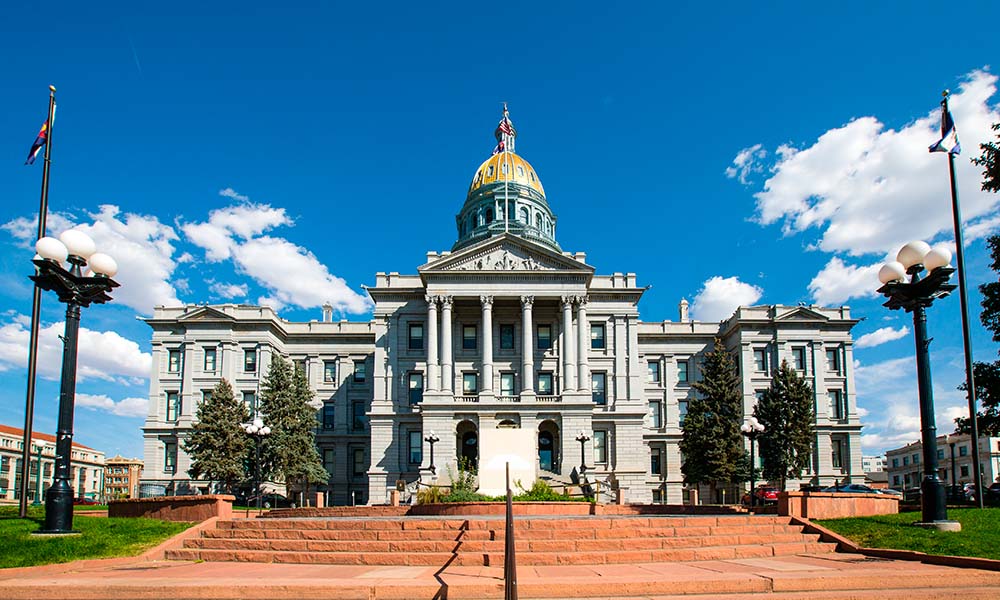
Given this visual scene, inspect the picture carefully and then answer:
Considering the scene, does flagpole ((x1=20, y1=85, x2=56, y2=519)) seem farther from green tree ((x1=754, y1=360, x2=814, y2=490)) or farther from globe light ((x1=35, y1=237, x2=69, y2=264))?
green tree ((x1=754, y1=360, x2=814, y2=490))

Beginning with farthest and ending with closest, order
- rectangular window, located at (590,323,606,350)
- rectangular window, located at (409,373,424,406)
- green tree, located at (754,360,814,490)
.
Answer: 1. rectangular window, located at (590,323,606,350)
2. rectangular window, located at (409,373,424,406)
3. green tree, located at (754,360,814,490)

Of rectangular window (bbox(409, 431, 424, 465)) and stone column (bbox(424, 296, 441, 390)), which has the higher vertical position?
stone column (bbox(424, 296, 441, 390))

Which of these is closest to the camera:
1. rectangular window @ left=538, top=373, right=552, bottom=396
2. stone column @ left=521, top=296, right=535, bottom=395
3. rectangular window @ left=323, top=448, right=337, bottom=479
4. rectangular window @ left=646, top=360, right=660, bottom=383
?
stone column @ left=521, top=296, right=535, bottom=395

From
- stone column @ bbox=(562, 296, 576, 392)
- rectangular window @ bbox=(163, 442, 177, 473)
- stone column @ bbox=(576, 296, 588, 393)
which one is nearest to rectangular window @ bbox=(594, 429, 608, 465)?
stone column @ bbox=(576, 296, 588, 393)

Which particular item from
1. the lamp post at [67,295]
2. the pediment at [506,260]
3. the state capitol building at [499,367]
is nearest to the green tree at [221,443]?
the state capitol building at [499,367]

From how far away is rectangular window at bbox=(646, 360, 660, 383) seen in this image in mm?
65875

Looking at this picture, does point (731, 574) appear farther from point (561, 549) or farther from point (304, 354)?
point (304, 354)

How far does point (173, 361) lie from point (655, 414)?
128 ft

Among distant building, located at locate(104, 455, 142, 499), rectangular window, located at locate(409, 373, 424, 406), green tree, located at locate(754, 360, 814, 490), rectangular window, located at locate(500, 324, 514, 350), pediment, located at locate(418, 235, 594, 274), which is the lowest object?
distant building, located at locate(104, 455, 142, 499)

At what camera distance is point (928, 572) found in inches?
480

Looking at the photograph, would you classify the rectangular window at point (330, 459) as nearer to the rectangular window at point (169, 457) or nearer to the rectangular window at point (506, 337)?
the rectangular window at point (169, 457)

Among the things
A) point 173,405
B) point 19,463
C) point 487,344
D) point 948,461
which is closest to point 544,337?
point 487,344

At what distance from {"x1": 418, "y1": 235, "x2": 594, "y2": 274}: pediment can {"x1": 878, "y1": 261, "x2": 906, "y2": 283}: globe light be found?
36.7 m

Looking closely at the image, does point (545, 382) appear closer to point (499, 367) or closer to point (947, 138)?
point (499, 367)
